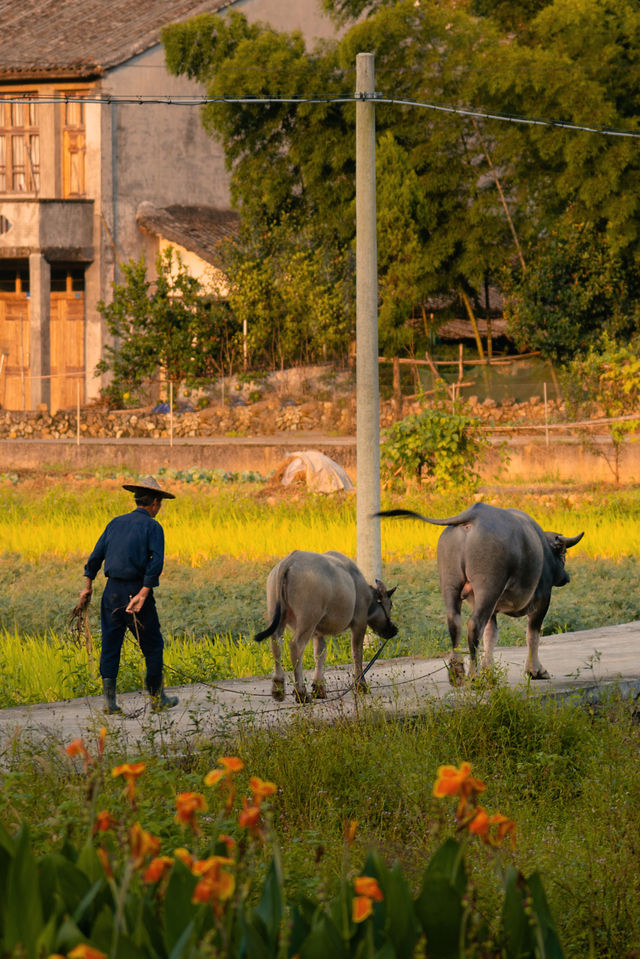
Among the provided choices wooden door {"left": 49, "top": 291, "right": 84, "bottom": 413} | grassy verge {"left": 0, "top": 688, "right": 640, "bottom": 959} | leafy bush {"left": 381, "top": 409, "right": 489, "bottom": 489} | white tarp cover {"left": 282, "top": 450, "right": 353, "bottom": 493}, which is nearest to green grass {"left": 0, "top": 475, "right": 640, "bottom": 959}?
grassy verge {"left": 0, "top": 688, "right": 640, "bottom": 959}

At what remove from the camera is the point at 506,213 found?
31656mm

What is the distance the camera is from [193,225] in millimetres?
34531

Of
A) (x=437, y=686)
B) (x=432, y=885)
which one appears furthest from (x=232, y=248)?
(x=432, y=885)

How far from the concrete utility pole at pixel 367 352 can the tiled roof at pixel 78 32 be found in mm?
23347

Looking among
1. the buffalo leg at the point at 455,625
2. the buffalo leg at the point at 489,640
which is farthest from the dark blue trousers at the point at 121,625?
the buffalo leg at the point at 489,640

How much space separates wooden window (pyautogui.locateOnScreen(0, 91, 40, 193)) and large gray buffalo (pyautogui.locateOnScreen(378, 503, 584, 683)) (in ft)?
91.4

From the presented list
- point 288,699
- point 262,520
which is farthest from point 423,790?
point 262,520

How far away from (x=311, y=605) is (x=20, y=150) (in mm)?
28892

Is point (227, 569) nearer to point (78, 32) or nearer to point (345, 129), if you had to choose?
point (345, 129)

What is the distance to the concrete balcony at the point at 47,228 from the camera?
111 ft

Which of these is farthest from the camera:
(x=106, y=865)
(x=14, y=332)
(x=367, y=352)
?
(x=14, y=332)

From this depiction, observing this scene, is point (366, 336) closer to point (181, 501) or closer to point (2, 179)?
point (181, 501)

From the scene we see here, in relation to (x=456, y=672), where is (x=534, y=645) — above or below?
above

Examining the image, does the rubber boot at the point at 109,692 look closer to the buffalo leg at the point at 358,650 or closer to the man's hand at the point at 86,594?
the man's hand at the point at 86,594
